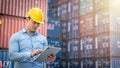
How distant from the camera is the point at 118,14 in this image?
15.2 metres

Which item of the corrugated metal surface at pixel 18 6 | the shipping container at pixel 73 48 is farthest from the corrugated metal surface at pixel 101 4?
the corrugated metal surface at pixel 18 6

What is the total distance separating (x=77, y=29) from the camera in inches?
699

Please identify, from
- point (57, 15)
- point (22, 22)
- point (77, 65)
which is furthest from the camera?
Result: point (57, 15)

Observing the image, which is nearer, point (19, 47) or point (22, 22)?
point (19, 47)

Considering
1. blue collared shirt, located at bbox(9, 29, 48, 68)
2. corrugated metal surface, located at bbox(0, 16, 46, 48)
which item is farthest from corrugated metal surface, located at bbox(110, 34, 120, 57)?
blue collared shirt, located at bbox(9, 29, 48, 68)

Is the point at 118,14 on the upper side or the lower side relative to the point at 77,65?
upper

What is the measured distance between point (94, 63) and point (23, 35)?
12.1 metres

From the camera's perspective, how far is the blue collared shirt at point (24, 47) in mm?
4004

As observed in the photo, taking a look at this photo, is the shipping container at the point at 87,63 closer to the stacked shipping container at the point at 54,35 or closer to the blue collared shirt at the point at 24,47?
the stacked shipping container at the point at 54,35

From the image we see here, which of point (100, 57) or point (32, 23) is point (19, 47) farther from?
point (100, 57)

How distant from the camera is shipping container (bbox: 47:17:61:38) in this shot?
59.1 feet

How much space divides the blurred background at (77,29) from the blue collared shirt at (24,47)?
848cm

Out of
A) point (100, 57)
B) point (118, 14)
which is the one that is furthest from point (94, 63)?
point (118, 14)

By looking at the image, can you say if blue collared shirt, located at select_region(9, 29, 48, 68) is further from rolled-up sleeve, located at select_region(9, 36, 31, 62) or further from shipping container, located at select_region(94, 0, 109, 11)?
shipping container, located at select_region(94, 0, 109, 11)
